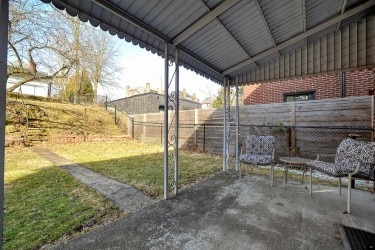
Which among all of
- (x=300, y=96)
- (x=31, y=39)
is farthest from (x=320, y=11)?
(x=31, y=39)

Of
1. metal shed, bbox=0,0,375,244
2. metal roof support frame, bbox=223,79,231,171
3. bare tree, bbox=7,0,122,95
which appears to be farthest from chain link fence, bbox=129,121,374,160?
bare tree, bbox=7,0,122,95

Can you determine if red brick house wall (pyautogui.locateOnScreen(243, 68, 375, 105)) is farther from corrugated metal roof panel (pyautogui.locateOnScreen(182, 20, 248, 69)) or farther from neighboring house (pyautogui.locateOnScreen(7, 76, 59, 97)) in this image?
neighboring house (pyautogui.locateOnScreen(7, 76, 59, 97))

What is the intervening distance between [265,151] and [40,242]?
160 inches

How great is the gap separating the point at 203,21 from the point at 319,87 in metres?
7.07

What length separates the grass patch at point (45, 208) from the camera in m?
2.05

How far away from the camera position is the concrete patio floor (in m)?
1.92

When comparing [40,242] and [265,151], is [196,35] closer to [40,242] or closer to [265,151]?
[265,151]

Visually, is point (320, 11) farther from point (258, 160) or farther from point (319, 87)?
point (319, 87)

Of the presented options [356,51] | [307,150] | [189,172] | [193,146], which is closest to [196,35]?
[356,51]

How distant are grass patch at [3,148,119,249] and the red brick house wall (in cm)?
487

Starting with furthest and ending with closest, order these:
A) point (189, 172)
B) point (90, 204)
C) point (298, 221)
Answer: point (189, 172)
point (90, 204)
point (298, 221)

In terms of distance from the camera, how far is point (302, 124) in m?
5.54

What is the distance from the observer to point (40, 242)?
75.3 inches

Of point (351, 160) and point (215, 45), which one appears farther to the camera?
point (215, 45)
